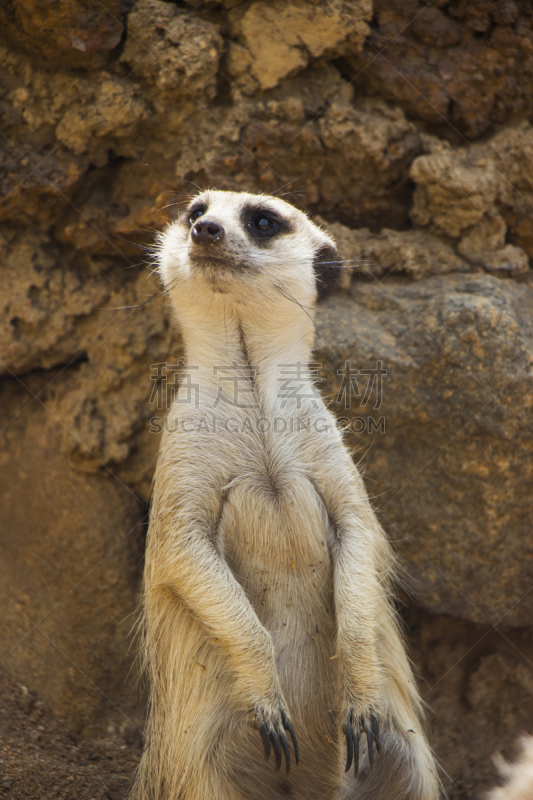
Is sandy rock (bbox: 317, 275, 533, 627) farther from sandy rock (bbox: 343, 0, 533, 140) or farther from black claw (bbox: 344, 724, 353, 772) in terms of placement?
black claw (bbox: 344, 724, 353, 772)

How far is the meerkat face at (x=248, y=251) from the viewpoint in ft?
7.49

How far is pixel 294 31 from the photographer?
10.2 ft

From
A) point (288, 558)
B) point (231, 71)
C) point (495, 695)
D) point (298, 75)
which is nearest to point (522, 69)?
point (298, 75)

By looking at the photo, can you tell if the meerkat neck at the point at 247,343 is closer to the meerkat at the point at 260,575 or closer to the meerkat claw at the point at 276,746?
the meerkat at the point at 260,575

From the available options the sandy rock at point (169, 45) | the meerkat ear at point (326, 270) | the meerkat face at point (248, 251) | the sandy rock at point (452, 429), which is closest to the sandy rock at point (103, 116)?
the sandy rock at point (169, 45)

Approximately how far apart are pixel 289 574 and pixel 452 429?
1.16m

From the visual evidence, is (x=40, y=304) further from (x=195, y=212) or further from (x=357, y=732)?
(x=357, y=732)

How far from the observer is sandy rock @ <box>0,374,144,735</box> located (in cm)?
328

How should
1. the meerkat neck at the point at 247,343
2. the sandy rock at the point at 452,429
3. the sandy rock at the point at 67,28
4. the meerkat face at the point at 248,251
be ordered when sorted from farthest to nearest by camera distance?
the sandy rock at the point at 452,429
the sandy rock at the point at 67,28
the meerkat neck at the point at 247,343
the meerkat face at the point at 248,251

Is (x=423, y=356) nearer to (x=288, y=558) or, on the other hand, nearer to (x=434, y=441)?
(x=434, y=441)

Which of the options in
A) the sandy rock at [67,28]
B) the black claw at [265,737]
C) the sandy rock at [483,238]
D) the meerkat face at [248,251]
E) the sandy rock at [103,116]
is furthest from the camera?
the sandy rock at [483,238]

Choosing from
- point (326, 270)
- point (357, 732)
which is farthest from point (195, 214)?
point (357, 732)

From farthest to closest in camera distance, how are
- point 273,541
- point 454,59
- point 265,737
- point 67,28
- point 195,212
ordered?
1. point 454,59
2. point 67,28
3. point 195,212
4. point 273,541
5. point 265,737

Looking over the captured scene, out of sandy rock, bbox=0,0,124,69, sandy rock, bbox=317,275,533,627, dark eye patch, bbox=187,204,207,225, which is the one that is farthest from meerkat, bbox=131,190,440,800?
sandy rock, bbox=0,0,124,69
